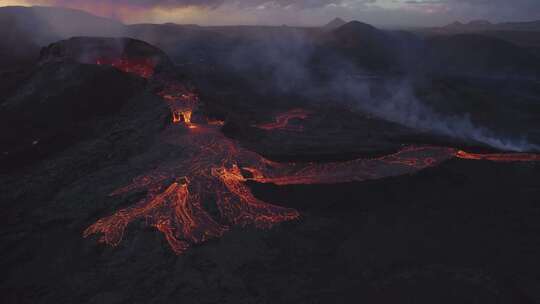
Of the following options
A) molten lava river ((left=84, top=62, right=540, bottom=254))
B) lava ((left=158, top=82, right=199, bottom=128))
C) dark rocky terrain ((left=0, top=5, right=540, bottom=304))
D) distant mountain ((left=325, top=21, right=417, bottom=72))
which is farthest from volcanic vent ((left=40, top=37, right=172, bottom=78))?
distant mountain ((left=325, top=21, right=417, bottom=72))

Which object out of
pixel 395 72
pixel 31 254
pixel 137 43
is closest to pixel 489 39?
pixel 395 72

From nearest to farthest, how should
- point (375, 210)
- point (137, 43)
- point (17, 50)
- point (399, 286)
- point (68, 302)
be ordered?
point (68, 302), point (399, 286), point (375, 210), point (137, 43), point (17, 50)

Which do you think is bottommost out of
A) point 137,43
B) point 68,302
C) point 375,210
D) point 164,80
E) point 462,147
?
point 68,302

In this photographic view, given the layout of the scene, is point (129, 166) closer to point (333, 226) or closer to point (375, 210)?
point (333, 226)

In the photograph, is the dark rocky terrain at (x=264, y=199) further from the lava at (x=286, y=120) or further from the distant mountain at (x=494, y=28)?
the distant mountain at (x=494, y=28)

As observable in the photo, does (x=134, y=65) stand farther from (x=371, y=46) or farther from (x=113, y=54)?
(x=371, y=46)

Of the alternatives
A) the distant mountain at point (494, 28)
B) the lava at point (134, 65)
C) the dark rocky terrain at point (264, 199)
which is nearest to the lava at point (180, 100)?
the dark rocky terrain at point (264, 199)
